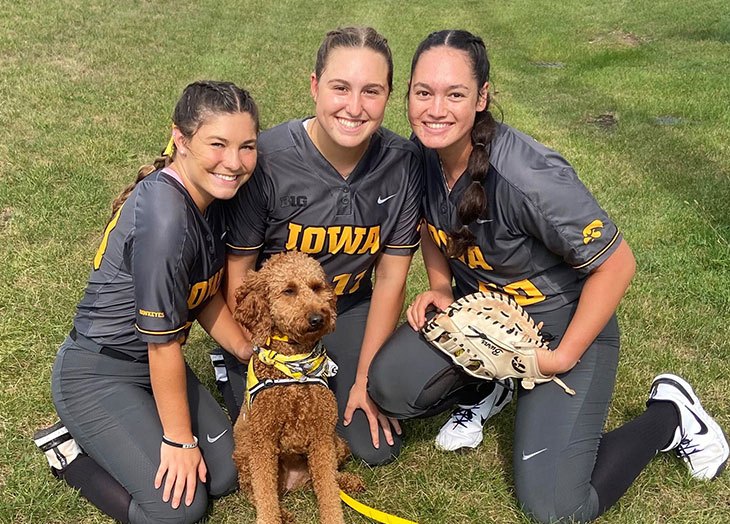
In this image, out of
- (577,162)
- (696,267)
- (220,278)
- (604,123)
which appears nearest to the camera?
(220,278)

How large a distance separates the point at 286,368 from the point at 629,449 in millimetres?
1718

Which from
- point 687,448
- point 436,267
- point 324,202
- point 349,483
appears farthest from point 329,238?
point 687,448

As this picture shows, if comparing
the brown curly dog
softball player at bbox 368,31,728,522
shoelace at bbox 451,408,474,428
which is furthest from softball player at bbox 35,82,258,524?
shoelace at bbox 451,408,474,428

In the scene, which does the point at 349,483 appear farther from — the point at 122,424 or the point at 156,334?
the point at 156,334

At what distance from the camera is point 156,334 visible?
8.47 ft

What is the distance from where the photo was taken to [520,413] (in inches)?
121

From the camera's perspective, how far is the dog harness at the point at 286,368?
109 inches

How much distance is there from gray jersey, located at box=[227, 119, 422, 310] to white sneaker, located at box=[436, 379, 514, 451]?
1057mm

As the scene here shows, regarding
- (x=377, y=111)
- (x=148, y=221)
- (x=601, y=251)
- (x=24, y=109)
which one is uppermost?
(x=377, y=111)

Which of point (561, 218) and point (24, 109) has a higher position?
point (561, 218)

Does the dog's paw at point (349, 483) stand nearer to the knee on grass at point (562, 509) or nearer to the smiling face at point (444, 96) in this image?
the knee on grass at point (562, 509)

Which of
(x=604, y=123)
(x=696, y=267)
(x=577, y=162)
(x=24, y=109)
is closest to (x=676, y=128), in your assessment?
(x=604, y=123)

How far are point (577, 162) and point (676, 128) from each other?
208 cm

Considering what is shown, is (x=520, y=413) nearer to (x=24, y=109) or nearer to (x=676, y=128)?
(x=676, y=128)
